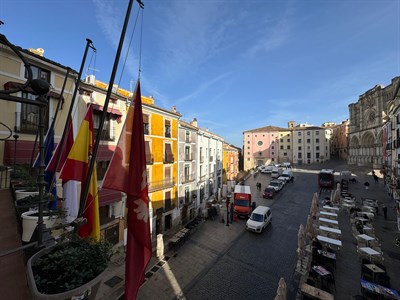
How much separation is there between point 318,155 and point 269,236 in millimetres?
63185

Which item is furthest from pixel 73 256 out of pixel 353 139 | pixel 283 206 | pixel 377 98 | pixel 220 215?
pixel 353 139

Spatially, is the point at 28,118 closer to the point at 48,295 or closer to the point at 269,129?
the point at 48,295

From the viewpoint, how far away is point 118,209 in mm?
16578

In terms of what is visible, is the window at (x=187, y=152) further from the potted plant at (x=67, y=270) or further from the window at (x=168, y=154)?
the potted plant at (x=67, y=270)

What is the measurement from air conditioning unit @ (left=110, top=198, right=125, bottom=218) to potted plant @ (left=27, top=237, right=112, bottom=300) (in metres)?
14.0

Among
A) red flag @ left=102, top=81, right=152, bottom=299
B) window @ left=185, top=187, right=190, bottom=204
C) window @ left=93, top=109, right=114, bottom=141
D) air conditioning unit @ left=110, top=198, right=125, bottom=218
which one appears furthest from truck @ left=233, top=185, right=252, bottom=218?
red flag @ left=102, top=81, right=152, bottom=299

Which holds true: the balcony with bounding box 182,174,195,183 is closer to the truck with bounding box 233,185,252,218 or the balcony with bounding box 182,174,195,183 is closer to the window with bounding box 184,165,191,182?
the window with bounding box 184,165,191,182

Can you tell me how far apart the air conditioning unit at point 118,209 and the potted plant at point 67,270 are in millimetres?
14026

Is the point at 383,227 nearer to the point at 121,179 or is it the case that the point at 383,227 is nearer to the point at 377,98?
the point at 121,179

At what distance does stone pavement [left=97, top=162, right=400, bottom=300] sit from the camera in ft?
35.7

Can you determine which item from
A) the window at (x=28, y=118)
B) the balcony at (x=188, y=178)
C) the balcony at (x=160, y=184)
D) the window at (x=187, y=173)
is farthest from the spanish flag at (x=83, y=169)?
the window at (x=187, y=173)

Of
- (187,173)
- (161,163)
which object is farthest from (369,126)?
(161,163)

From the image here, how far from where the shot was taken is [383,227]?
18.4m

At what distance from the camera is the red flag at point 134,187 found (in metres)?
4.19
